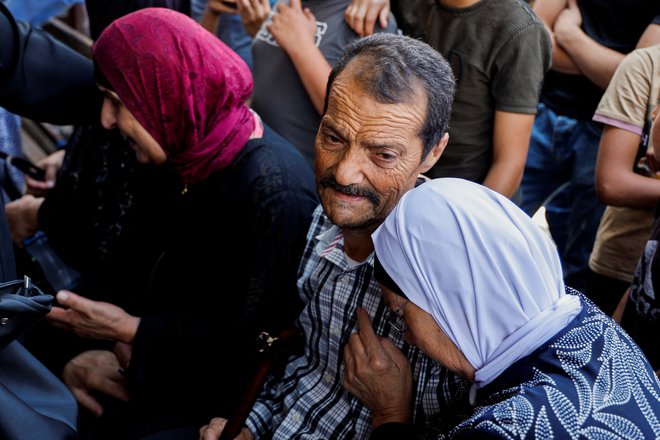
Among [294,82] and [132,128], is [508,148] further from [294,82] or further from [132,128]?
[132,128]

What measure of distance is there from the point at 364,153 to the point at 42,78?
1530 mm

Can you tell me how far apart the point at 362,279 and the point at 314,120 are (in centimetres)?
111

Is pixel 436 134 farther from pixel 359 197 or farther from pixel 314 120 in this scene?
pixel 314 120

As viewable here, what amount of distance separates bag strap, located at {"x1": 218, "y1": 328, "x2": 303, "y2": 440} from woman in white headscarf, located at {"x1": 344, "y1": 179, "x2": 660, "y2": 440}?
22.8 inches

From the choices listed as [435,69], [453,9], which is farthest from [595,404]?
[453,9]

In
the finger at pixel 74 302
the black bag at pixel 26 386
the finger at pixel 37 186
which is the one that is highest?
the black bag at pixel 26 386

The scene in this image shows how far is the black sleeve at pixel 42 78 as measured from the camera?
240 centimetres

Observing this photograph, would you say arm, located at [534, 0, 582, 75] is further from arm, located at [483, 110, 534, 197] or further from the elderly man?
the elderly man

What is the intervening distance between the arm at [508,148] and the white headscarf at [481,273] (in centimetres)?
108

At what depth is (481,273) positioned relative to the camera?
1299 mm

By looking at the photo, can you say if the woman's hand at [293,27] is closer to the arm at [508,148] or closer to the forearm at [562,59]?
the arm at [508,148]

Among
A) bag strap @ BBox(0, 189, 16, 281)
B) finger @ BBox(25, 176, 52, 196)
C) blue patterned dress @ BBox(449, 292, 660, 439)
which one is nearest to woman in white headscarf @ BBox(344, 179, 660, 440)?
blue patterned dress @ BBox(449, 292, 660, 439)

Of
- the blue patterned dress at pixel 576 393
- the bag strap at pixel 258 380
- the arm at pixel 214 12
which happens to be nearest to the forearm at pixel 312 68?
the arm at pixel 214 12

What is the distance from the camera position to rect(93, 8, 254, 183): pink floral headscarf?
2.06 m
